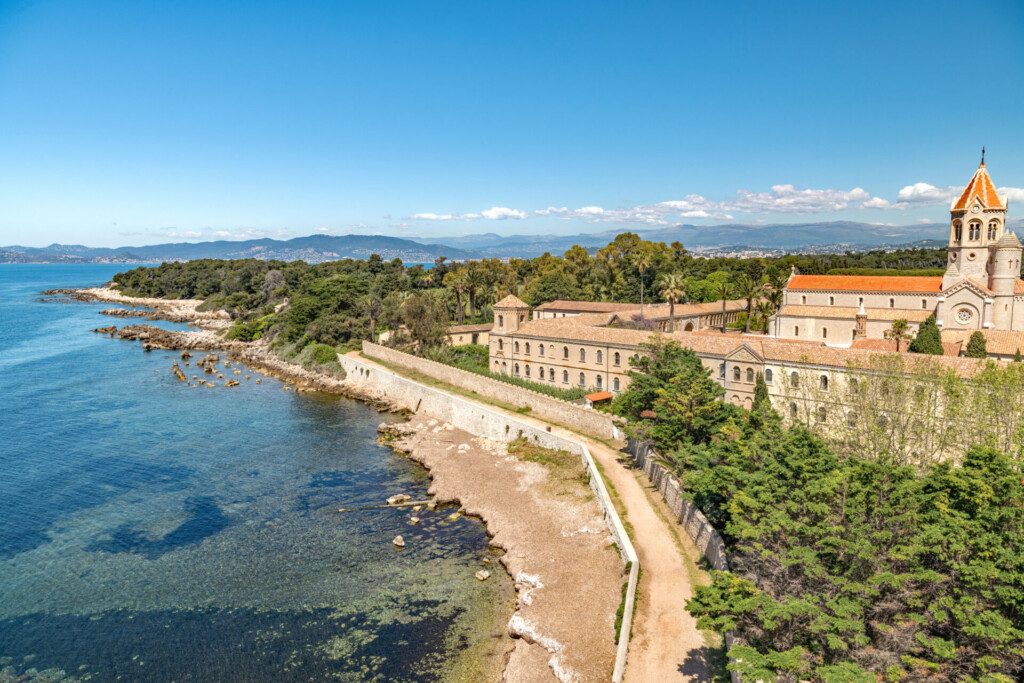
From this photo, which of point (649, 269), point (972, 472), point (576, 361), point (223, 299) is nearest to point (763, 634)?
point (972, 472)

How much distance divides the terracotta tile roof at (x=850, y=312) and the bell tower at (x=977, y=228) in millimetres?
3274

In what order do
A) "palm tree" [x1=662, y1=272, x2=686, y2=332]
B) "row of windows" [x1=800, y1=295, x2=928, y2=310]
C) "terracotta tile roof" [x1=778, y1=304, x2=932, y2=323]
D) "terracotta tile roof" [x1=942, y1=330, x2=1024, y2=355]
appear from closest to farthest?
"terracotta tile roof" [x1=942, y1=330, x2=1024, y2=355], "terracotta tile roof" [x1=778, y1=304, x2=932, y2=323], "row of windows" [x1=800, y1=295, x2=928, y2=310], "palm tree" [x1=662, y1=272, x2=686, y2=332]

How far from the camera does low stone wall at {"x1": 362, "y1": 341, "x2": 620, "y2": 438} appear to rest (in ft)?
133

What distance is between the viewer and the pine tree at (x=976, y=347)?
4253 cm

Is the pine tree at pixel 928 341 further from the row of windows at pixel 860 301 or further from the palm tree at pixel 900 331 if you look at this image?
the row of windows at pixel 860 301

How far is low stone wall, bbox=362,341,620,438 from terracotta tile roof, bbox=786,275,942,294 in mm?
34908

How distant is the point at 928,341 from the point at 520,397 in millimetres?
29732

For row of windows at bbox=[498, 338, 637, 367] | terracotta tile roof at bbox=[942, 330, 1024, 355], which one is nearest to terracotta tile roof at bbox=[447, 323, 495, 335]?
row of windows at bbox=[498, 338, 637, 367]

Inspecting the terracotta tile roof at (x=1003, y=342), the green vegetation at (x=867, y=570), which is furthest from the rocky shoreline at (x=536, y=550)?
Answer: the terracotta tile roof at (x=1003, y=342)

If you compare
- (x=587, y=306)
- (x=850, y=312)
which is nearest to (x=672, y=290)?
(x=587, y=306)

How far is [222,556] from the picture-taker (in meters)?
29.3

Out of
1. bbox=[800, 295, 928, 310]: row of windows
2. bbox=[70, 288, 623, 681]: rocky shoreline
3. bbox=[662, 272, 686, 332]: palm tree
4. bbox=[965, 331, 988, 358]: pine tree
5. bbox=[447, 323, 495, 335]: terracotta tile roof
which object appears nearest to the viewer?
bbox=[70, 288, 623, 681]: rocky shoreline

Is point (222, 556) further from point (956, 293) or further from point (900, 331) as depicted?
point (956, 293)

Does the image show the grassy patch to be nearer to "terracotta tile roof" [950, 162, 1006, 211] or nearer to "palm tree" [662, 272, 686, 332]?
"palm tree" [662, 272, 686, 332]
